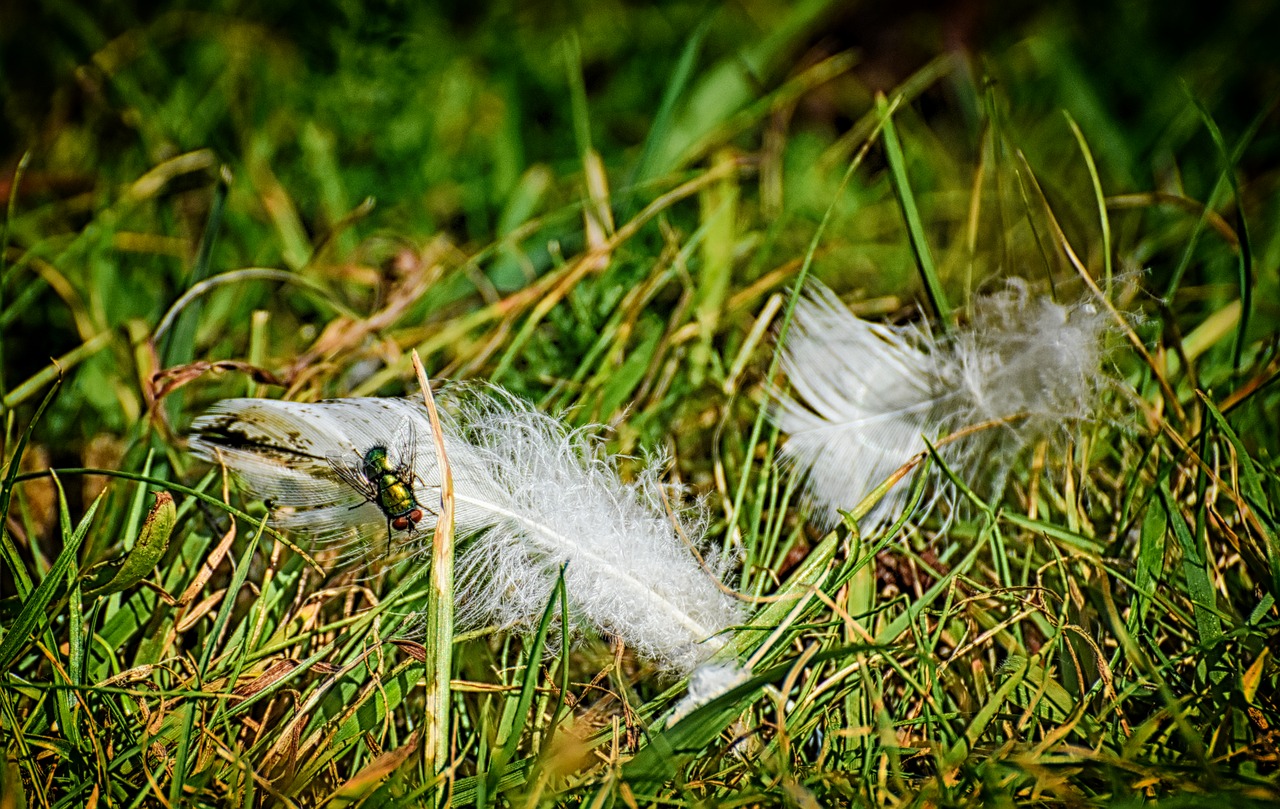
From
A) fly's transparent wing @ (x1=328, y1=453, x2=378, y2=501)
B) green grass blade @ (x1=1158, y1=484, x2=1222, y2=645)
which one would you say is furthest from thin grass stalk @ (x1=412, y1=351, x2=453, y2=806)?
green grass blade @ (x1=1158, y1=484, x2=1222, y2=645)

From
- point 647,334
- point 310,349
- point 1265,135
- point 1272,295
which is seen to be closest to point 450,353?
point 310,349

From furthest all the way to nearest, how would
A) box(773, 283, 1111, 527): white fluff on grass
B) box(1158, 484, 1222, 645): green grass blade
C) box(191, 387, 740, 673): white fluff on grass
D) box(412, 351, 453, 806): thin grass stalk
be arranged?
box(773, 283, 1111, 527): white fluff on grass → box(191, 387, 740, 673): white fluff on grass → box(1158, 484, 1222, 645): green grass blade → box(412, 351, 453, 806): thin grass stalk

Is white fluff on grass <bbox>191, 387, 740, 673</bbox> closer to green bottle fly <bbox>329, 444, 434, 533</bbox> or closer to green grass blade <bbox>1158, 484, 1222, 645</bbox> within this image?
green bottle fly <bbox>329, 444, 434, 533</bbox>

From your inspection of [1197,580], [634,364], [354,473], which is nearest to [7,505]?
[354,473]

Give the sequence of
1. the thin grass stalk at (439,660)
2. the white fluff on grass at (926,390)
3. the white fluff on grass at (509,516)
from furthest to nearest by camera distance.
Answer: the white fluff on grass at (926,390), the white fluff on grass at (509,516), the thin grass stalk at (439,660)

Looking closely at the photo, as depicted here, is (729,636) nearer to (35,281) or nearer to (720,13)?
(35,281)

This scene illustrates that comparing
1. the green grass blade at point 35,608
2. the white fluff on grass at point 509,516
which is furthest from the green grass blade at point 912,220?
the green grass blade at point 35,608

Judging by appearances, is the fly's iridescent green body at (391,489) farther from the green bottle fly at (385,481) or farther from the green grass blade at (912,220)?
the green grass blade at (912,220)
